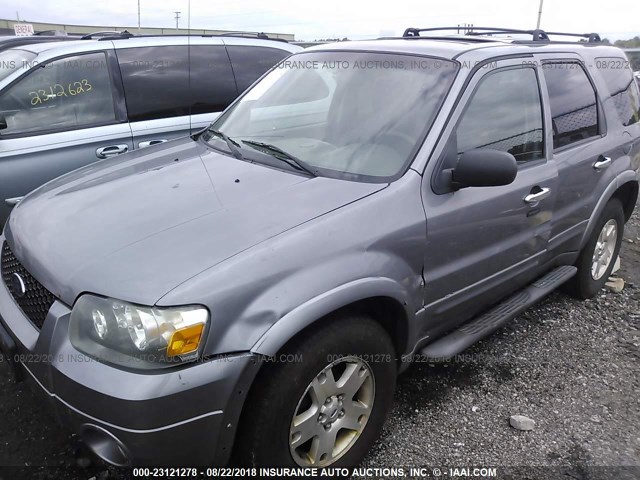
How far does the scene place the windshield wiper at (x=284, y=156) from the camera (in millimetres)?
2604

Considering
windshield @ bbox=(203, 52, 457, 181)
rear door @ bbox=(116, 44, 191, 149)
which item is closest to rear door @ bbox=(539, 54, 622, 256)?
windshield @ bbox=(203, 52, 457, 181)

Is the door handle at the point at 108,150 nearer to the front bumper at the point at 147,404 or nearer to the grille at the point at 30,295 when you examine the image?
the grille at the point at 30,295

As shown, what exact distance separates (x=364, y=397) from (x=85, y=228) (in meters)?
1.42

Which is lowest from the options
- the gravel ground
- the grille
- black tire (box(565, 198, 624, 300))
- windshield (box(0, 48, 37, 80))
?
the gravel ground

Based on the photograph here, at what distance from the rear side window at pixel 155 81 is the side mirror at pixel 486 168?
3.24 m

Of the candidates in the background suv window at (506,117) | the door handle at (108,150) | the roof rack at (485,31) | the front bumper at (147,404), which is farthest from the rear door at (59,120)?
the background suv window at (506,117)

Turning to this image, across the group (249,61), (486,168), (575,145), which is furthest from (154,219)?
(249,61)

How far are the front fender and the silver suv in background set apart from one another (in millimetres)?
3009

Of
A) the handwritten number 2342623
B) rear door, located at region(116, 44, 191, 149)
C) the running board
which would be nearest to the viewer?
the running board

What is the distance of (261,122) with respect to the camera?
3174 mm

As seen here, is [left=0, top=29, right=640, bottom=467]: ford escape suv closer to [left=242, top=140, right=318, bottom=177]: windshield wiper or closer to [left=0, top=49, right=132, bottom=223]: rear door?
[left=242, top=140, right=318, bottom=177]: windshield wiper

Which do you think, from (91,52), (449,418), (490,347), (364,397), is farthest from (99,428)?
(91,52)

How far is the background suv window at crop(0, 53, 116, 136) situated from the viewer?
14.1 feet

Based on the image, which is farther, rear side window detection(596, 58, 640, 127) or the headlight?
rear side window detection(596, 58, 640, 127)
